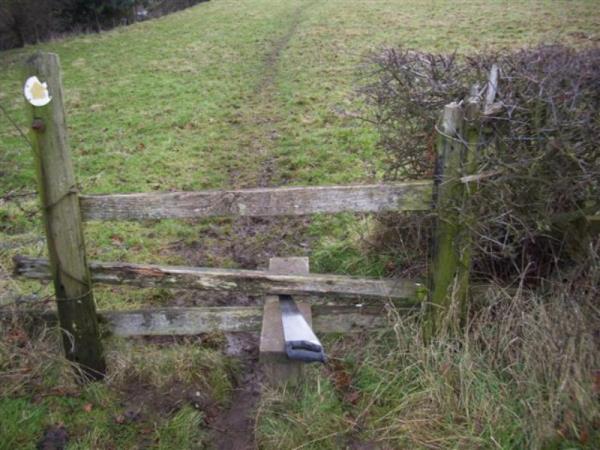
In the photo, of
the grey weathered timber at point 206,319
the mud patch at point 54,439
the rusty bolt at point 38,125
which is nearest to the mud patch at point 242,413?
the grey weathered timber at point 206,319

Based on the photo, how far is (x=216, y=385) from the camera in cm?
394

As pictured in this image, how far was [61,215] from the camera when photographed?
3492 mm

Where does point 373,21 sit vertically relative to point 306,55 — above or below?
above

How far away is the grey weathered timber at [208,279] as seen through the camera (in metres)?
3.73

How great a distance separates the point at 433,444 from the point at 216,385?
1.58 meters

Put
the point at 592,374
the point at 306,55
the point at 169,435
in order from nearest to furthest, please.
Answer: the point at 592,374 → the point at 169,435 → the point at 306,55

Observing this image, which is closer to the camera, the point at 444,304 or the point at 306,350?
the point at 306,350

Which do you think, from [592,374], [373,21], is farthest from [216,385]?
[373,21]

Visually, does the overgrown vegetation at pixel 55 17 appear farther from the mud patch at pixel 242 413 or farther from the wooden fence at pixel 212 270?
the mud patch at pixel 242 413

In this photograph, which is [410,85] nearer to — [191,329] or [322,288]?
[322,288]

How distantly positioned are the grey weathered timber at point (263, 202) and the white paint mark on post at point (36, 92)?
66 cm

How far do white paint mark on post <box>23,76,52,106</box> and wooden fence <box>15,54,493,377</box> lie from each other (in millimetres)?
28

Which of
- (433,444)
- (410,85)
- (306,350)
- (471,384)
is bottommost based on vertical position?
(433,444)

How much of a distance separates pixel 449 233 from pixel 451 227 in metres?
0.04
